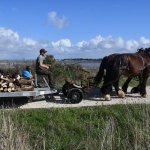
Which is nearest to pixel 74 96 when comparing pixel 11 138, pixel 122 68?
pixel 122 68

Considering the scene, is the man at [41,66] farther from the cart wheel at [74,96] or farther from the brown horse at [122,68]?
the brown horse at [122,68]

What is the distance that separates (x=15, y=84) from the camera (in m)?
16.1

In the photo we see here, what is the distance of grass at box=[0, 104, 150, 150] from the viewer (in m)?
11.9

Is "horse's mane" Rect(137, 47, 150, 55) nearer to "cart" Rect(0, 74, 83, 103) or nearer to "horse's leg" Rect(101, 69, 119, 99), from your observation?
"horse's leg" Rect(101, 69, 119, 99)

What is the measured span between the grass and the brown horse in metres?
2.11

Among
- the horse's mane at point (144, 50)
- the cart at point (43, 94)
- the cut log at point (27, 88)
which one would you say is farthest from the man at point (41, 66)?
the horse's mane at point (144, 50)

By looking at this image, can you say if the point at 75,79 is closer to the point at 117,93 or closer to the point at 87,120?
the point at 117,93

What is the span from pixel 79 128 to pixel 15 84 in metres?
2.80

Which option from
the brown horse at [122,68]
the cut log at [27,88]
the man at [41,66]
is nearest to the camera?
the cut log at [27,88]

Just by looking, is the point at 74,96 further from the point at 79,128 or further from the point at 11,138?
the point at 11,138

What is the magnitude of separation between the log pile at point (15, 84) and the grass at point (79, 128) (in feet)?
3.61

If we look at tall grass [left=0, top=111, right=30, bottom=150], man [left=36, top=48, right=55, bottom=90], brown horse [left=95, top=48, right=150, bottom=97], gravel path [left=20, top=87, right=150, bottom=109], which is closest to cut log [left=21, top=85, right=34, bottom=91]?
gravel path [left=20, top=87, right=150, bottom=109]

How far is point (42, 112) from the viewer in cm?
1509

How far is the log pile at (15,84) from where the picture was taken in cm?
1580
